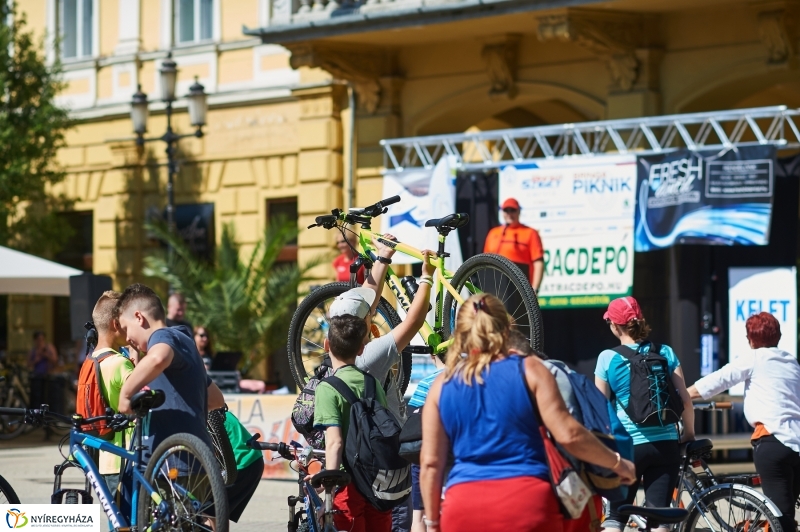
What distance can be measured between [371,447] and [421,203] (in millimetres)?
11508

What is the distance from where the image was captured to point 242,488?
7.89 m

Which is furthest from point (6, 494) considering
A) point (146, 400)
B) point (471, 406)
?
point (471, 406)

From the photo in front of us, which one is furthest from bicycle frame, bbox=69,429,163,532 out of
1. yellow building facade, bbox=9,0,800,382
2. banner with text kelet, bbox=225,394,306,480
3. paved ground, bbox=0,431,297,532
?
yellow building facade, bbox=9,0,800,382

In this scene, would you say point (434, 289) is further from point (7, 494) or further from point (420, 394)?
point (7, 494)

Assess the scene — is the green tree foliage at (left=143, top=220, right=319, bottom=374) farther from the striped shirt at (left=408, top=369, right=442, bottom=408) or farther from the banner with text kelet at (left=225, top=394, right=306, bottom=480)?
the striped shirt at (left=408, top=369, right=442, bottom=408)

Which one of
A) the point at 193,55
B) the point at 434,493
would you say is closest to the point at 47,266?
the point at 193,55

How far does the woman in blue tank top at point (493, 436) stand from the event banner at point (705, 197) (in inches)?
405

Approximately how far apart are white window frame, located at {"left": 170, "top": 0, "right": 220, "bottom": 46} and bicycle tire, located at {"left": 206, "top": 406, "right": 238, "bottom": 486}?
661 inches

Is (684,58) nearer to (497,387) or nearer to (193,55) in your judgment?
(193,55)

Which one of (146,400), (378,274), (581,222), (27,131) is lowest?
(146,400)

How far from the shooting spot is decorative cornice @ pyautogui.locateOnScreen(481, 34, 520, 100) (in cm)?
2070

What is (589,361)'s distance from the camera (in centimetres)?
1733

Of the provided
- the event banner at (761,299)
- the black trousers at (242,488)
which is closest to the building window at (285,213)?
the event banner at (761,299)

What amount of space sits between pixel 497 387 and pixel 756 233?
1055 centimetres
